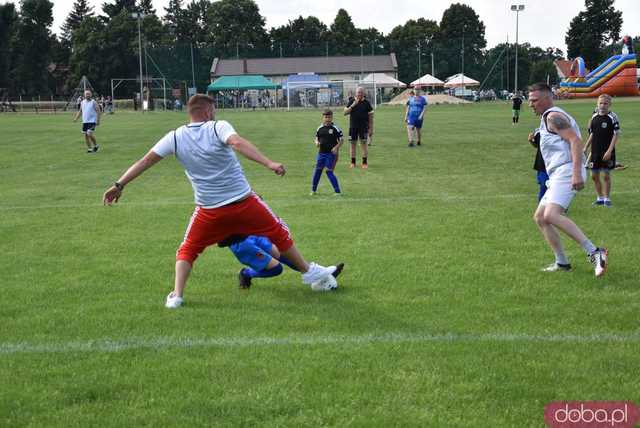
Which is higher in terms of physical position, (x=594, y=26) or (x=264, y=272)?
(x=594, y=26)

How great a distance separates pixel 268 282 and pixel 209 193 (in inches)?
51.8

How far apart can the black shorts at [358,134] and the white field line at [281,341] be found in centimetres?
1249

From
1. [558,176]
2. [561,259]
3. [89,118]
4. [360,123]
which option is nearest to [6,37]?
[89,118]

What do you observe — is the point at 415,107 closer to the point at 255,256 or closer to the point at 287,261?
the point at 287,261

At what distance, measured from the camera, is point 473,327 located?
5.25 metres

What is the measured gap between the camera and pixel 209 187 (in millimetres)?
5828

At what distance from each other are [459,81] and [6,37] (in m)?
56.6

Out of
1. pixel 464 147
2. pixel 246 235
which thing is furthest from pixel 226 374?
pixel 464 147

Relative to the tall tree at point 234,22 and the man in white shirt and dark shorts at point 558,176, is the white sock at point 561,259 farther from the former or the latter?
the tall tree at point 234,22

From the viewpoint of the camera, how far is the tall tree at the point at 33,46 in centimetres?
8844

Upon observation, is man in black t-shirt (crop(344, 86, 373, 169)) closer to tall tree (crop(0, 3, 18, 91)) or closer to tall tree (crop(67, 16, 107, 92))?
tall tree (crop(67, 16, 107, 92))

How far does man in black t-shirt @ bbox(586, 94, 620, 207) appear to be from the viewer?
10.9 metres

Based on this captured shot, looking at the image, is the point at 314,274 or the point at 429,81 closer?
the point at 314,274

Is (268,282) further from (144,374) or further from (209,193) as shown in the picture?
(144,374)
